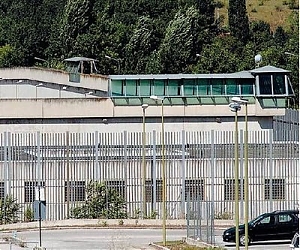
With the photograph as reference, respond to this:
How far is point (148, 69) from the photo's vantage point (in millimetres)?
116438

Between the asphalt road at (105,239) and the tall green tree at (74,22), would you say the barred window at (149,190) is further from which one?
the tall green tree at (74,22)

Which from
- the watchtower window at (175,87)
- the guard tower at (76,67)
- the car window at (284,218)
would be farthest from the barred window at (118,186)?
the guard tower at (76,67)

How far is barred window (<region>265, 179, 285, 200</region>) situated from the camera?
5541 centimetres

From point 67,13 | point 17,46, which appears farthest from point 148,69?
point 17,46

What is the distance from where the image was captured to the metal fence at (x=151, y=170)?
2183 inches

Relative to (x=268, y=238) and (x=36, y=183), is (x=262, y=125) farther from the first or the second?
(x=268, y=238)

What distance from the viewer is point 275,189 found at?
55.7 metres

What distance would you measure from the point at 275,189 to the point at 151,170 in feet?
18.6

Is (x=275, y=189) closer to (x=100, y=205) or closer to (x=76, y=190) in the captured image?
(x=100, y=205)

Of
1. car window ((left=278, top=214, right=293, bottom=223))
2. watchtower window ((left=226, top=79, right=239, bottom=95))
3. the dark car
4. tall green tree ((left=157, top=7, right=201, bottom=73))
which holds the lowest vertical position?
the dark car

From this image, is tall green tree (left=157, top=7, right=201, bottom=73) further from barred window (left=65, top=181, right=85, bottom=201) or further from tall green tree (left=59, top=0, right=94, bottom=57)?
barred window (left=65, top=181, right=85, bottom=201)

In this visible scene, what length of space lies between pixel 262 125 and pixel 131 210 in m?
18.4

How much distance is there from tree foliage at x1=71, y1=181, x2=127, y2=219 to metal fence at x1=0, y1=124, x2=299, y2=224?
16.4 inches

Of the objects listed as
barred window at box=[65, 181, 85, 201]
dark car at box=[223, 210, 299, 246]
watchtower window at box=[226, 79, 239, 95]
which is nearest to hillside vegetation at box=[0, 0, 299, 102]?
watchtower window at box=[226, 79, 239, 95]
